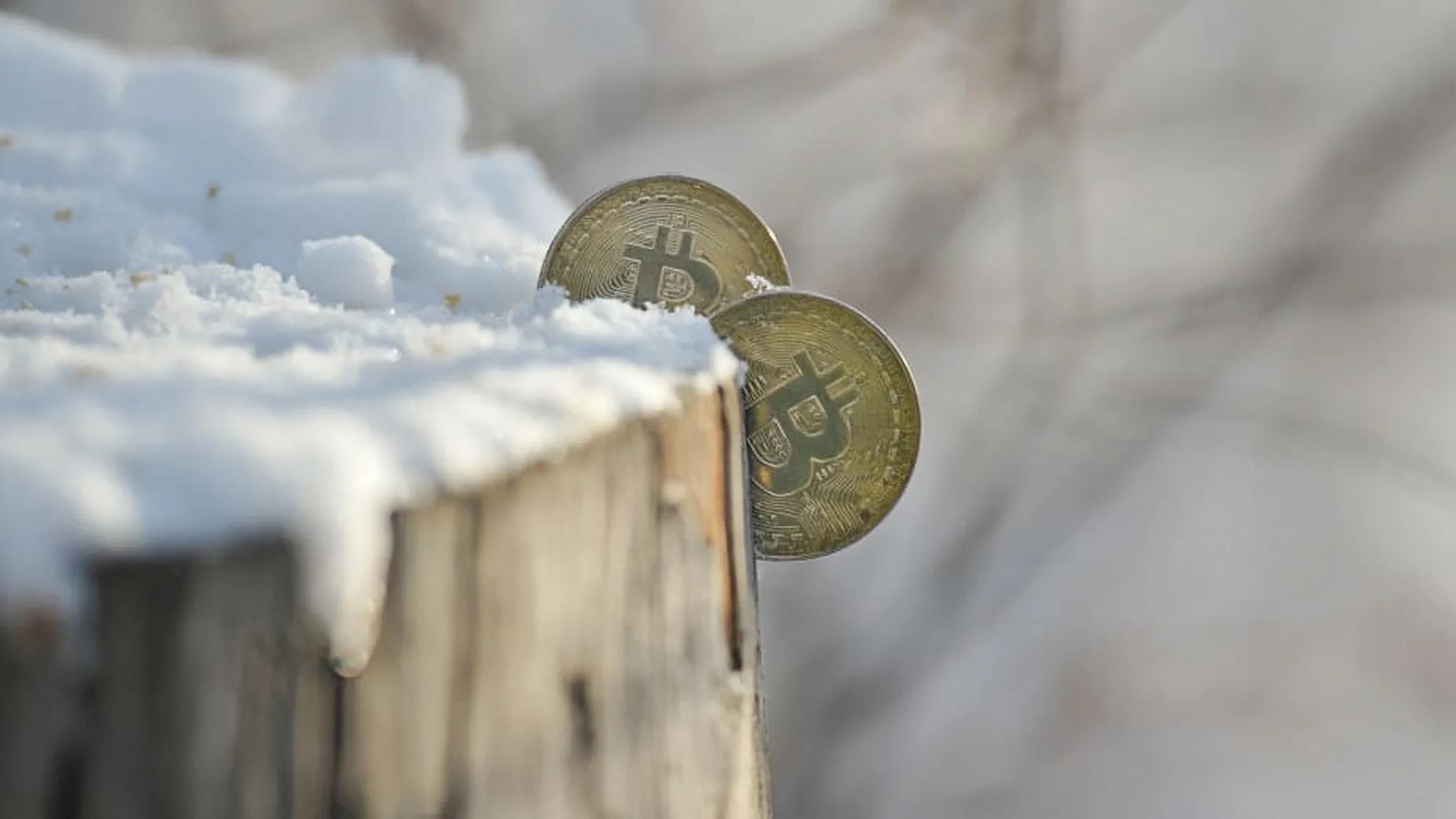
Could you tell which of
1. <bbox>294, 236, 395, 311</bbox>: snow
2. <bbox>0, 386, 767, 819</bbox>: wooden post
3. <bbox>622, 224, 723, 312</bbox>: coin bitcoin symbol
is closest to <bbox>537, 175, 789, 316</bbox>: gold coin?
<bbox>622, 224, 723, 312</bbox>: coin bitcoin symbol

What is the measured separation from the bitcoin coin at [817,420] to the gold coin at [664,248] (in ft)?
0.56

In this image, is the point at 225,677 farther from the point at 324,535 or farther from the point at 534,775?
the point at 534,775

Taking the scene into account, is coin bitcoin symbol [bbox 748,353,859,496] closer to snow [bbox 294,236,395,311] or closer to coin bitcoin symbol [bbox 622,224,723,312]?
coin bitcoin symbol [bbox 622,224,723,312]

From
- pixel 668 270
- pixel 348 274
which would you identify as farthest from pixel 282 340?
pixel 668 270

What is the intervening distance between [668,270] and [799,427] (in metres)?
0.26

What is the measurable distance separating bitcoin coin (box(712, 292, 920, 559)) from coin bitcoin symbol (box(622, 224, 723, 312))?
203 mm

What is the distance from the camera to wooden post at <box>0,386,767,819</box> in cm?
33

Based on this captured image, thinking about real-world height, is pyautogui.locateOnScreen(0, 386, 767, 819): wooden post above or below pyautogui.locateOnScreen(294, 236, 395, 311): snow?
below

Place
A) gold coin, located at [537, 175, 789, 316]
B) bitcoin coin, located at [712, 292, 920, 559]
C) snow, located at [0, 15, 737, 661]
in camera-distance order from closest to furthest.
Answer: snow, located at [0, 15, 737, 661] < bitcoin coin, located at [712, 292, 920, 559] < gold coin, located at [537, 175, 789, 316]

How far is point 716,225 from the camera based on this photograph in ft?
3.49

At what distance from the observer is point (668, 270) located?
1.06 meters

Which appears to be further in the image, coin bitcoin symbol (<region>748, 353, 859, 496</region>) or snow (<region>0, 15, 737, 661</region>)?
coin bitcoin symbol (<region>748, 353, 859, 496</region>)

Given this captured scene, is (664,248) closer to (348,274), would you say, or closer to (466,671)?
(348,274)

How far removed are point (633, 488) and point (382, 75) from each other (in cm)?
134
